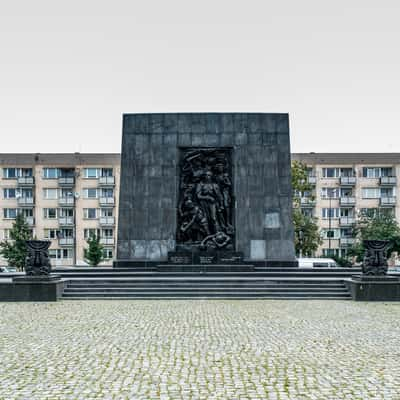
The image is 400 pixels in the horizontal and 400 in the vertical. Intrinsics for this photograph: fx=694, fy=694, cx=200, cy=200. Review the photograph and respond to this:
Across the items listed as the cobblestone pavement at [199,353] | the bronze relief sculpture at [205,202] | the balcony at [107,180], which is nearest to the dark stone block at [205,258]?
the bronze relief sculpture at [205,202]

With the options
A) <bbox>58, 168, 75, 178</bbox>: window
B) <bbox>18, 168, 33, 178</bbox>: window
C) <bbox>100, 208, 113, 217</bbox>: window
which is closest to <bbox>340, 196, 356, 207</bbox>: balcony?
<bbox>100, 208, 113, 217</bbox>: window

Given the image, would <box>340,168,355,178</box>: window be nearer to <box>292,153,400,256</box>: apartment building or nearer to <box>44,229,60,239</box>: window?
<box>292,153,400,256</box>: apartment building

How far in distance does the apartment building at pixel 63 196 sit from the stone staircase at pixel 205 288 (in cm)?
4519

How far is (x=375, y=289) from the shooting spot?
2088 cm

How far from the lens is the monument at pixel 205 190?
27328 mm

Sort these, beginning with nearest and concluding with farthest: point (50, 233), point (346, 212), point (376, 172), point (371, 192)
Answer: point (50, 233)
point (376, 172)
point (371, 192)
point (346, 212)

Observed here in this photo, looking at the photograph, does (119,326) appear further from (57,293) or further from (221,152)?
(221,152)

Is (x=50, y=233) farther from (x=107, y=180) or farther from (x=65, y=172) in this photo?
(x=107, y=180)

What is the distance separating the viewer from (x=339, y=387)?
8.52 metres

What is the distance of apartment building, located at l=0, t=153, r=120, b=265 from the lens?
225 feet

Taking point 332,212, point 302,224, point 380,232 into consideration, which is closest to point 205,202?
point 302,224

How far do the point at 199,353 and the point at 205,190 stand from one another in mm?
16598

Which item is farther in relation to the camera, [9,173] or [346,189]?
[346,189]

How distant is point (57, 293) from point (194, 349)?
1033 centimetres
